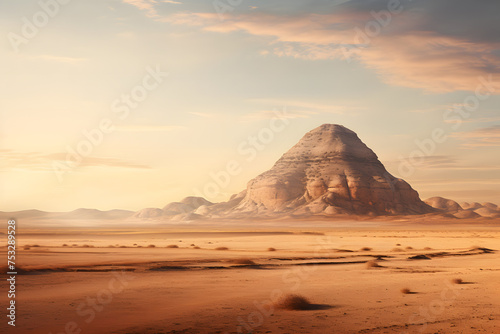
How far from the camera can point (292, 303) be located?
14.7 metres

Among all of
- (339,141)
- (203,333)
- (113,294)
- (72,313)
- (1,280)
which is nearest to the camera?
(203,333)

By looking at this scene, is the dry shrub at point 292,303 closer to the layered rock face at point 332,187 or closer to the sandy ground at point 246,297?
the sandy ground at point 246,297

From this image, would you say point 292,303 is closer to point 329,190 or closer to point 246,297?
point 246,297

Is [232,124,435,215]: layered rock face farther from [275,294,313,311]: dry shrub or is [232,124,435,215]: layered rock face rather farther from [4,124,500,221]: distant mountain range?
[275,294,313,311]: dry shrub

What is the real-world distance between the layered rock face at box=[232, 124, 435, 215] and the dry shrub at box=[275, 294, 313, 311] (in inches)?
5564

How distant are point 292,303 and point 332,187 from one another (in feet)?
516

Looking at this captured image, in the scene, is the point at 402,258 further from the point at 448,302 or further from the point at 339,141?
the point at 339,141

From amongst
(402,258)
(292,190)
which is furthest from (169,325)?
(292,190)

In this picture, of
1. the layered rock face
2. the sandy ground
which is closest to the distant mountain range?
the layered rock face

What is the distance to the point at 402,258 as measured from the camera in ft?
110

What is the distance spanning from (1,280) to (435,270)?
20117 mm

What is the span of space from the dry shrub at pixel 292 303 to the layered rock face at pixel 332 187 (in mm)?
141332

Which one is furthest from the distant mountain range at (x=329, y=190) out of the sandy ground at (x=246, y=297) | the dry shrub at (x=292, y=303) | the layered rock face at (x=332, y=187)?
the dry shrub at (x=292, y=303)

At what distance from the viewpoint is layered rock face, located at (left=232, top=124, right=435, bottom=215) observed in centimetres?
16550
